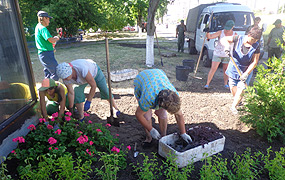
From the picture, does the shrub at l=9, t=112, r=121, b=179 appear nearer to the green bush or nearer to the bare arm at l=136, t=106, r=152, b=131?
the bare arm at l=136, t=106, r=152, b=131

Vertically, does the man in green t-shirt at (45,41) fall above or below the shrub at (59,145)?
above

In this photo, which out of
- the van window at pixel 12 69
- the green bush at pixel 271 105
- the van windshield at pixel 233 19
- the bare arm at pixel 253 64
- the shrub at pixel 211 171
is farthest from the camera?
the van windshield at pixel 233 19

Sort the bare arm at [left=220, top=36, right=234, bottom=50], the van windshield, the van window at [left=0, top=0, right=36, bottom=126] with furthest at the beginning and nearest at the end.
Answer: the van windshield < the bare arm at [left=220, top=36, right=234, bottom=50] < the van window at [left=0, top=0, right=36, bottom=126]

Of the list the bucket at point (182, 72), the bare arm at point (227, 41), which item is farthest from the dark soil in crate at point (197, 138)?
the bucket at point (182, 72)

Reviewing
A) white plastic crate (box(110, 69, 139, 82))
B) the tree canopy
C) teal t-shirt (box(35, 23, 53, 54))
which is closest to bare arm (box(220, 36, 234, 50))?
white plastic crate (box(110, 69, 139, 82))

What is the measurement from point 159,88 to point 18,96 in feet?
6.88

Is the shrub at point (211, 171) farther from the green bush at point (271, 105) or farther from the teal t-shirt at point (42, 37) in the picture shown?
the teal t-shirt at point (42, 37)

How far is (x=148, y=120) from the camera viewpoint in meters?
2.97

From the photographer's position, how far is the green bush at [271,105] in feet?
9.91

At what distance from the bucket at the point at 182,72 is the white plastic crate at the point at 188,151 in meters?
3.43

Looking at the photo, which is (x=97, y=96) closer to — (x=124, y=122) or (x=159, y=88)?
(x=124, y=122)

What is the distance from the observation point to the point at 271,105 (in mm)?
3121

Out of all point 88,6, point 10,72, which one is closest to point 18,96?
point 10,72

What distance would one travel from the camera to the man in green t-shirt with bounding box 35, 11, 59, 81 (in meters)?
4.25
